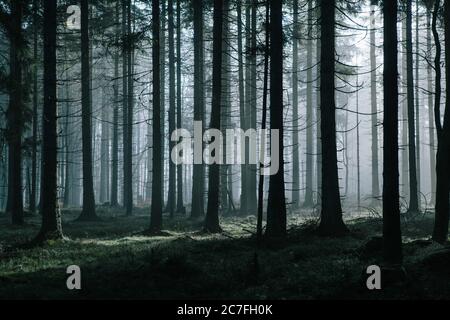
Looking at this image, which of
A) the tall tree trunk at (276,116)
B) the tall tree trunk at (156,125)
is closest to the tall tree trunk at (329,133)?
the tall tree trunk at (276,116)

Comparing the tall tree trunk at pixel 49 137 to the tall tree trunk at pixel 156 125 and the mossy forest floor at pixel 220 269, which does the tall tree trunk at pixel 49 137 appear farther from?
the tall tree trunk at pixel 156 125

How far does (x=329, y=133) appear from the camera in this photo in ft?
50.0

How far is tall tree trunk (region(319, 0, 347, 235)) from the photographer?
49.3 ft

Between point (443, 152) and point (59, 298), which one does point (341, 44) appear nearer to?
point (443, 152)

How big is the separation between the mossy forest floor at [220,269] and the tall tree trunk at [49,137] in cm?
84

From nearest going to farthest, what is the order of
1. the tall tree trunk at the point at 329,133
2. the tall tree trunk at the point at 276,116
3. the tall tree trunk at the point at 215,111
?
the tall tree trunk at the point at 276,116 < the tall tree trunk at the point at 329,133 < the tall tree trunk at the point at 215,111

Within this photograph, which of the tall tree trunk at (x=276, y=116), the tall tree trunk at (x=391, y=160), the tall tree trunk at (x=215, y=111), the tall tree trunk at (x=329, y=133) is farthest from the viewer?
the tall tree trunk at (x=215, y=111)

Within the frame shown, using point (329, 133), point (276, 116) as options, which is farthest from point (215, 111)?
point (329, 133)

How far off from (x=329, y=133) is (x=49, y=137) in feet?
29.3

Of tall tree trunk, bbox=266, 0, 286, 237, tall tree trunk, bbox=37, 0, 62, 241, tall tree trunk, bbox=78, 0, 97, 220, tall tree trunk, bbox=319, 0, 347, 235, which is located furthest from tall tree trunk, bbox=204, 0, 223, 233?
tall tree trunk, bbox=78, 0, 97, 220

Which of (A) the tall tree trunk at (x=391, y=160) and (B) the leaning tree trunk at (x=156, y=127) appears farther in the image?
(B) the leaning tree trunk at (x=156, y=127)

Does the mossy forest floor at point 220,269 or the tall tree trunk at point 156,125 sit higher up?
the tall tree trunk at point 156,125

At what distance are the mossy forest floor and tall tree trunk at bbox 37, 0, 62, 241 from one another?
0.84m

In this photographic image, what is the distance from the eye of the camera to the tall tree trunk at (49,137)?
14.5 m
